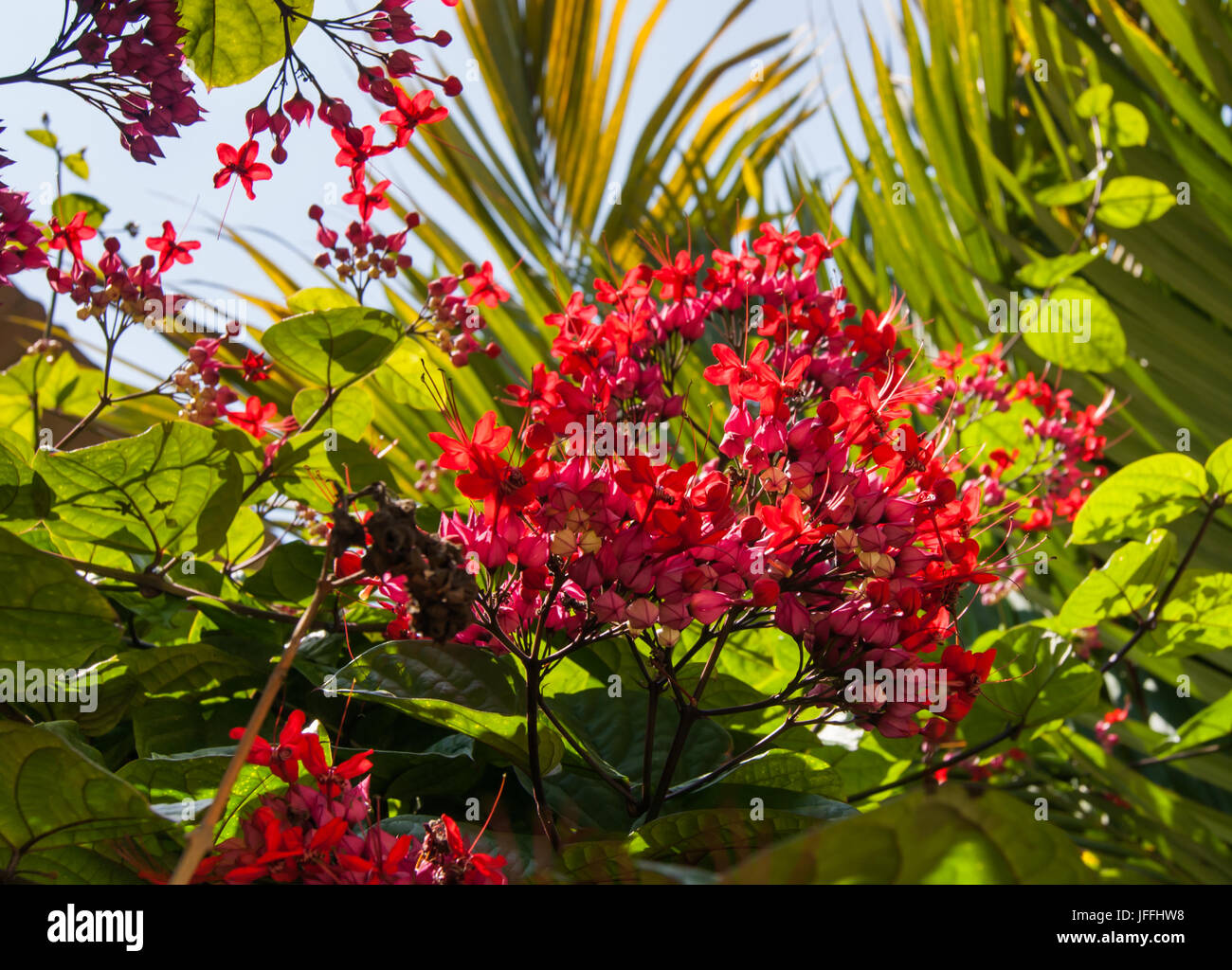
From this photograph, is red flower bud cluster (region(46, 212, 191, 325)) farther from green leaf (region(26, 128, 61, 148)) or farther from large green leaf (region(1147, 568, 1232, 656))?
large green leaf (region(1147, 568, 1232, 656))

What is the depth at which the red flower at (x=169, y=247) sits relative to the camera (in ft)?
2.41

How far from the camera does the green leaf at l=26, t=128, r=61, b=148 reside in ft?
3.09

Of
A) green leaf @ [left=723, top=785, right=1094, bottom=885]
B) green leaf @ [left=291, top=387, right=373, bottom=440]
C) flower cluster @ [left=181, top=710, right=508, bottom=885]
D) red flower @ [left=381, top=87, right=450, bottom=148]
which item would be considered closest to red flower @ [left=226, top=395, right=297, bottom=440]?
green leaf @ [left=291, top=387, right=373, bottom=440]

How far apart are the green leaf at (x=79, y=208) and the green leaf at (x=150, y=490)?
38cm

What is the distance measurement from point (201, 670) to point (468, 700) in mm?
179

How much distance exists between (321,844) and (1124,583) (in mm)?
713

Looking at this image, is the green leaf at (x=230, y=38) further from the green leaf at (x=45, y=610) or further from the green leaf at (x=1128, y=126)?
the green leaf at (x=1128, y=126)

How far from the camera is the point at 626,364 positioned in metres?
0.69

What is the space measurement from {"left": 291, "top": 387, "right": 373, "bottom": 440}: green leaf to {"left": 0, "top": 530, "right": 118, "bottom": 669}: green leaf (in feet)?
0.87

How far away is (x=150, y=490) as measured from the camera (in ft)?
1.94

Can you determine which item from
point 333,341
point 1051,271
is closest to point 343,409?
point 333,341

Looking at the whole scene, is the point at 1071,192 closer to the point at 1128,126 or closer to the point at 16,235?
the point at 1128,126

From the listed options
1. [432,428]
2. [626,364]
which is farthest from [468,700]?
[432,428]
